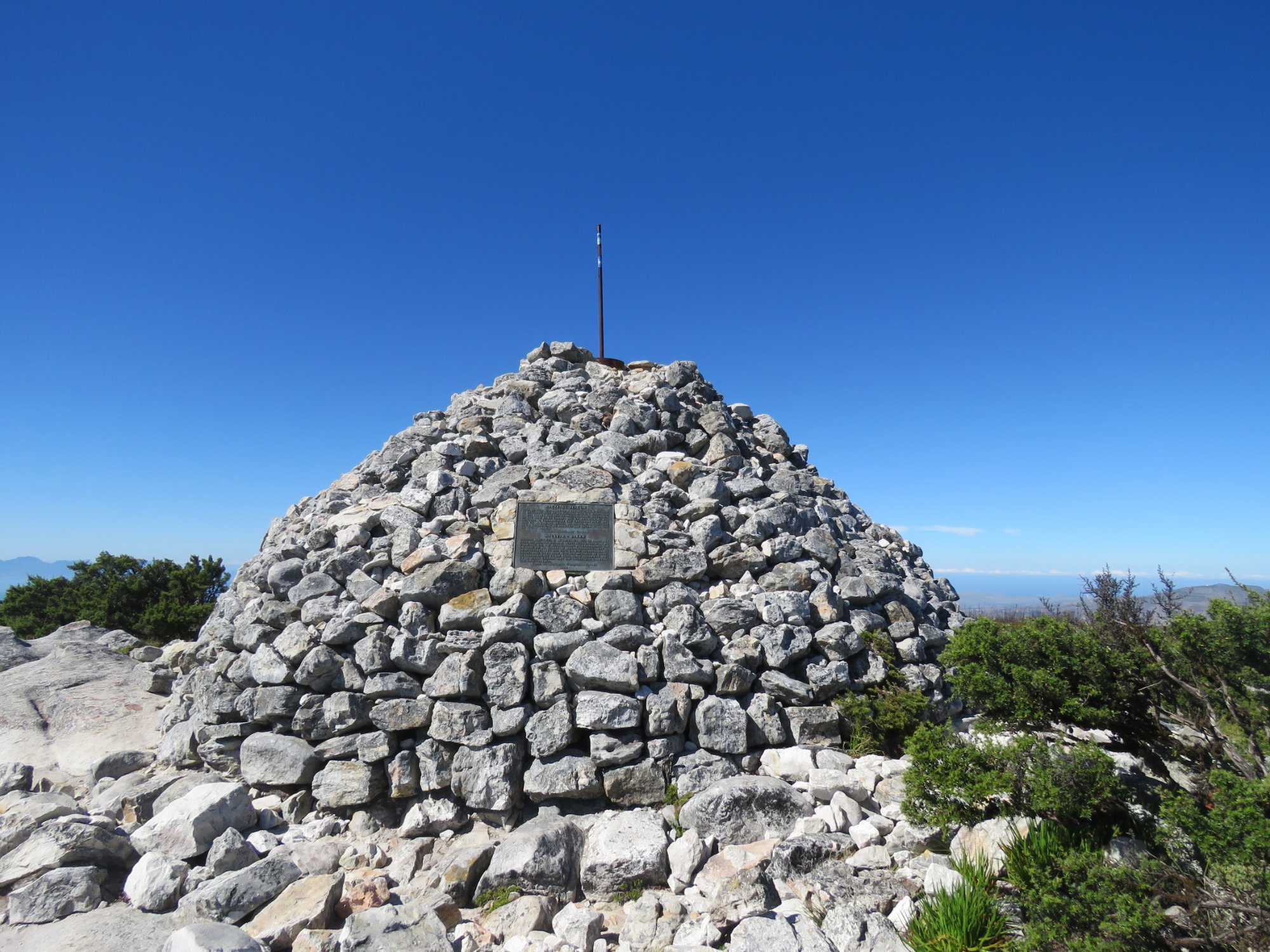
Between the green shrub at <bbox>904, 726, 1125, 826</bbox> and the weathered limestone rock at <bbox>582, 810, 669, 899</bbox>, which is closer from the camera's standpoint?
the green shrub at <bbox>904, 726, 1125, 826</bbox>

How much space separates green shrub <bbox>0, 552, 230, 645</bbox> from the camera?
1599cm

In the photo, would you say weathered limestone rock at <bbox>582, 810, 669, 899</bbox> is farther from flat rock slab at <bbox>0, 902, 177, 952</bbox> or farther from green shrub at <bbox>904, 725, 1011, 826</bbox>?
flat rock slab at <bbox>0, 902, 177, 952</bbox>

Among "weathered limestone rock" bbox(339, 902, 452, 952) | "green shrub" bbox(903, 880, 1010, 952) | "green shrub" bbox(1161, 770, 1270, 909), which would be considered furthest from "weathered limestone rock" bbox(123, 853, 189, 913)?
"green shrub" bbox(1161, 770, 1270, 909)

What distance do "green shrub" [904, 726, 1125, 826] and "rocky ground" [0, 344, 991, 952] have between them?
0.39 m

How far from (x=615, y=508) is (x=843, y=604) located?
3649 mm

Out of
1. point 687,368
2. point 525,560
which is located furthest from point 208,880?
point 687,368

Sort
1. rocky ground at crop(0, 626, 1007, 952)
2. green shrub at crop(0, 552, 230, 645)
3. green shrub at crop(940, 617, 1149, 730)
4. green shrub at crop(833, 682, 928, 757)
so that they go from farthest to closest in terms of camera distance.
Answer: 1. green shrub at crop(0, 552, 230, 645)
2. green shrub at crop(833, 682, 928, 757)
3. green shrub at crop(940, 617, 1149, 730)
4. rocky ground at crop(0, 626, 1007, 952)

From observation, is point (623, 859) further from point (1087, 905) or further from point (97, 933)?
point (97, 933)

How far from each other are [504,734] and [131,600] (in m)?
16.7

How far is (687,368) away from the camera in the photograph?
13.8 metres

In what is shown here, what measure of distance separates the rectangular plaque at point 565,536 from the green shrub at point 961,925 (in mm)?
5439

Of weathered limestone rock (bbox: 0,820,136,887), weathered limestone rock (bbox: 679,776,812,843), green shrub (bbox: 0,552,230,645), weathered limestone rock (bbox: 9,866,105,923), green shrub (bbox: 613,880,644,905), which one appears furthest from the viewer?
green shrub (bbox: 0,552,230,645)

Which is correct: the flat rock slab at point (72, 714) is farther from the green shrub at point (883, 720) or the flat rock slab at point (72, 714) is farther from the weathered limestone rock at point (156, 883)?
the green shrub at point (883, 720)

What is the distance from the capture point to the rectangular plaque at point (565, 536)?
30.3 ft
